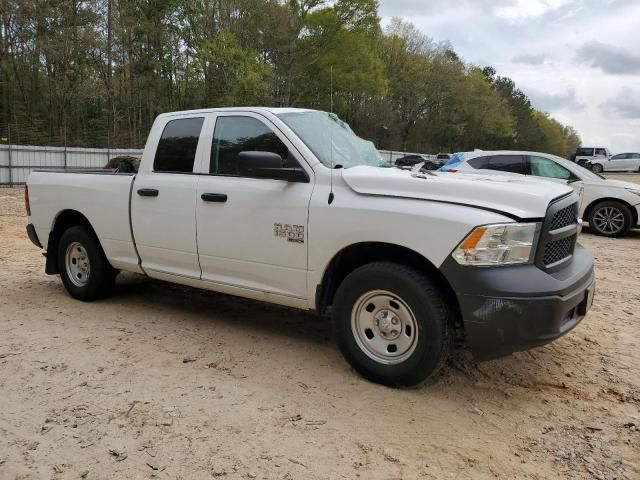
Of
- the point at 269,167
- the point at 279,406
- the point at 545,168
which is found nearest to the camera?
the point at 279,406

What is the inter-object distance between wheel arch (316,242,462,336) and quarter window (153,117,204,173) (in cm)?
170

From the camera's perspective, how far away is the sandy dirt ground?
2793 mm

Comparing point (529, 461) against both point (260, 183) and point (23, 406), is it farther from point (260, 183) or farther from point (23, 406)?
point (23, 406)

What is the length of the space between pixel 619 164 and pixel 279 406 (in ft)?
137

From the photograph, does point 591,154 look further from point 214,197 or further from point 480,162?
point 214,197

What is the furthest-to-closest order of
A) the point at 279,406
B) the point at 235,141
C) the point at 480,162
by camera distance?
the point at 480,162 → the point at 235,141 → the point at 279,406

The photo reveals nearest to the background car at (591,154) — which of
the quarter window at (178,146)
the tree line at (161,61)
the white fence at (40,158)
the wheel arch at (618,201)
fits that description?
the tree line at (161,61)

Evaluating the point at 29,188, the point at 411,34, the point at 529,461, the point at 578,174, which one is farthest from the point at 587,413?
the point at 411,34

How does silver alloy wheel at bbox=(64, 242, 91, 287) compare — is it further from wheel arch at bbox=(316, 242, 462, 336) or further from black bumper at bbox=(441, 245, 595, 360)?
black bumper at bbox=(441, 245, 595, 360)

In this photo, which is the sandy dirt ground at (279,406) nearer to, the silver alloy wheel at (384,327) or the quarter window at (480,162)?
the silver alloy wheel at (384,327)

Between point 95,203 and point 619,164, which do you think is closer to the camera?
point 95,203

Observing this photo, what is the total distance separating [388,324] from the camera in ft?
11.7

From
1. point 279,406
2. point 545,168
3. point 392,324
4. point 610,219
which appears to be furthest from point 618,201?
point 279,406

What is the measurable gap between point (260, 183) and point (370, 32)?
124 ft
